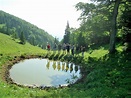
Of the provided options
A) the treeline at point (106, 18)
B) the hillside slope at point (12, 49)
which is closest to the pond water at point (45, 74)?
the treeline at point (106, 18)

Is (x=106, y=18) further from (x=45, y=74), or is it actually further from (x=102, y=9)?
(x=45, y=74)

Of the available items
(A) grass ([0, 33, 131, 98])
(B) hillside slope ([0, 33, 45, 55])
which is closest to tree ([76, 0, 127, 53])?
(A) grass ([0, 33, 131, 98])

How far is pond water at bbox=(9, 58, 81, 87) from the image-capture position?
25.5 metres

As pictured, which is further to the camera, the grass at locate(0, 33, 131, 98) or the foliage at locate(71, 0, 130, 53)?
the foliage at locate(71, 0, 130, 53)

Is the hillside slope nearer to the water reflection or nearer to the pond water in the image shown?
the pond water

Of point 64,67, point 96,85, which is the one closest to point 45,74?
point 64,67

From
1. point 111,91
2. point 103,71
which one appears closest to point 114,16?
point 103,71

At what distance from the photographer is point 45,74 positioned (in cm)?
2889

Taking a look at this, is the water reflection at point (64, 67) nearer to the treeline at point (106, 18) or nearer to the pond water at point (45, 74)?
the pond water at point (45, 74)

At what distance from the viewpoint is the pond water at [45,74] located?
25.5 m

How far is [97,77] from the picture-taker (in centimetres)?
2288

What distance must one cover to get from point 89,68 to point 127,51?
7.18 metres

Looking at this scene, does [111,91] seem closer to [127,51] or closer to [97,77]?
[97,77]

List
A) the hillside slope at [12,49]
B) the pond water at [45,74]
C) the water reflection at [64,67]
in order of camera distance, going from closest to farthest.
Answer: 1. the pond water at [45,74]
2. the water reflection at [64,67]
3. the hillside slope at [12,49]
